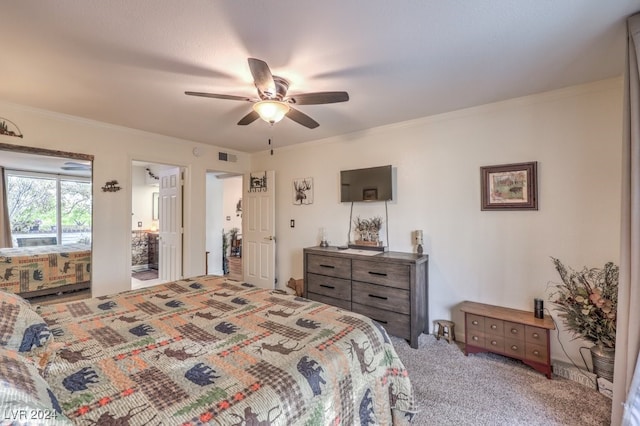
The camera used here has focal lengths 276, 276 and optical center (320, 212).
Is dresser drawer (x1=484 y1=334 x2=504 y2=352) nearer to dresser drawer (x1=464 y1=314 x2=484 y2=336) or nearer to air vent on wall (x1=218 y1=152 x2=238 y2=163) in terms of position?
dresser drawer (x1=464 y1=314 x2=484 y2=336)

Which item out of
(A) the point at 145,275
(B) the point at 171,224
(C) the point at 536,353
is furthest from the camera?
(A) the point at 145,275

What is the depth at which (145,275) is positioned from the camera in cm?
565

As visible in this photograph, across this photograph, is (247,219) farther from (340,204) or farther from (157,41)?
(157,41)

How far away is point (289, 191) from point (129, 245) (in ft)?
7.56

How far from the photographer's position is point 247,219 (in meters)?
4.93

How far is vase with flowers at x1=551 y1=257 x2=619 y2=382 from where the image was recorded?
2.02 m

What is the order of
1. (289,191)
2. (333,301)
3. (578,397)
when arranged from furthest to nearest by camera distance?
1. (289,191)
2. (333,301)
3. (578,397)

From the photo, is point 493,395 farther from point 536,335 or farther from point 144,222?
point 144,222

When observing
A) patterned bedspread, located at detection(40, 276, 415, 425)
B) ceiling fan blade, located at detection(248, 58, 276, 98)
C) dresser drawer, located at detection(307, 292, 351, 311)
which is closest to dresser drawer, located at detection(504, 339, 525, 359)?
patterned bedspread, located at detection(40, 276, 415, 425)

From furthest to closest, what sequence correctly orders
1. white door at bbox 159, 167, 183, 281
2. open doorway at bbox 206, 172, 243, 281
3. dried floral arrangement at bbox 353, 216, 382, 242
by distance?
1. open doorway at bbox 206, 172, 243, 281
2. white door at bbox 159, 167, 183, 281
3. dried floral arrangement at bbox 353, 216, 382, 242

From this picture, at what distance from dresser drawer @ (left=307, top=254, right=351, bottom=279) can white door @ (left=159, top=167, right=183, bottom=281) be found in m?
2.05

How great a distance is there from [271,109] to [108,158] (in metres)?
2.59

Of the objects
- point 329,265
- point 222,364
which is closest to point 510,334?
point 329,265

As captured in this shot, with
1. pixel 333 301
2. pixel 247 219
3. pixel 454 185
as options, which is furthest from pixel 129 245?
pixel 454 185
